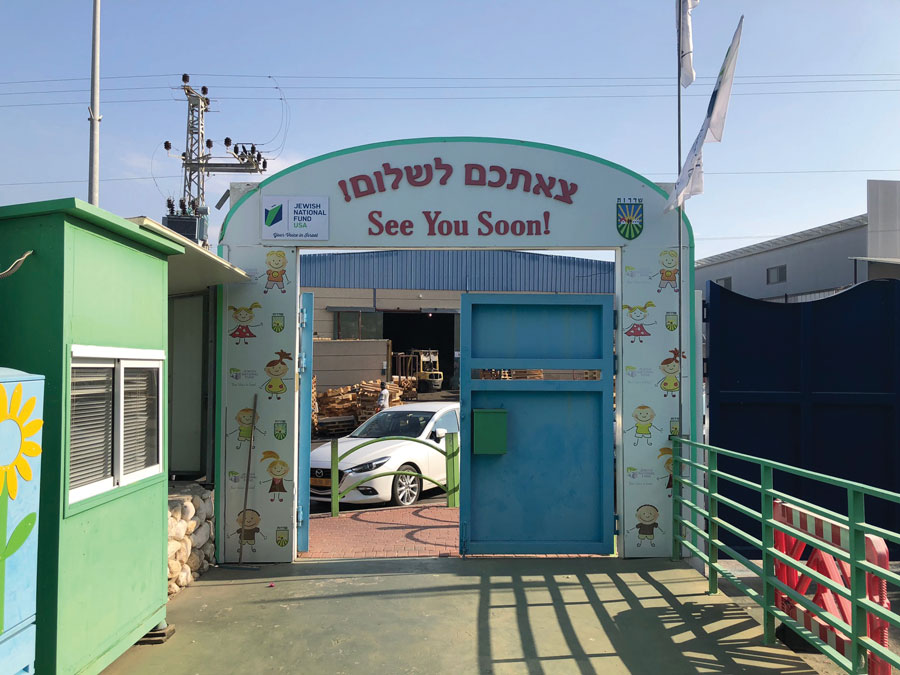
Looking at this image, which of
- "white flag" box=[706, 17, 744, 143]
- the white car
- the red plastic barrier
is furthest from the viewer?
the white car

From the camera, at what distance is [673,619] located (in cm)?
561

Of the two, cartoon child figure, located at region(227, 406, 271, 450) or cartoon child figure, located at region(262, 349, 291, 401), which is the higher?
cartoon child figure, located at region(262, 349, 291, 401)

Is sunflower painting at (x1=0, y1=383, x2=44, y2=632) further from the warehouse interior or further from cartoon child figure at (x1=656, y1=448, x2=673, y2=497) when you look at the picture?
the warehouse interior

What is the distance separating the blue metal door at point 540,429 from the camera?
7.18 meters

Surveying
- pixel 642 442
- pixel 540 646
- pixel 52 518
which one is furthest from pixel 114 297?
pixel 642 442

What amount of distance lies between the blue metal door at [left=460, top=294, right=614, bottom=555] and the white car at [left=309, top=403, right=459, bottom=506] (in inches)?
126

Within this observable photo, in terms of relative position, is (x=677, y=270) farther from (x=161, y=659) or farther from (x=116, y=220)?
(x=161, y=659)

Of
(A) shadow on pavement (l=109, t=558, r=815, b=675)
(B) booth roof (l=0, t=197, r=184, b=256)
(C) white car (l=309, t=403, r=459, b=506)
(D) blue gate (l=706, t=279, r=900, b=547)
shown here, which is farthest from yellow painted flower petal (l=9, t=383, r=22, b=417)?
(C) white car (l=309, t=403, r=459, b=506)

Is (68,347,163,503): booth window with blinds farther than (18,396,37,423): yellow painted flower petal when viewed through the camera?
Yes

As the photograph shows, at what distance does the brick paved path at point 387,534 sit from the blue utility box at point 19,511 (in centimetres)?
395

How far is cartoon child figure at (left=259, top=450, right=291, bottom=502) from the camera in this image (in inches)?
281

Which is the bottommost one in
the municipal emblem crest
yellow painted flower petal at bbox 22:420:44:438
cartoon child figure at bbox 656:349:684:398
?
yellow painted flower petal at bbox 22:420:44:438

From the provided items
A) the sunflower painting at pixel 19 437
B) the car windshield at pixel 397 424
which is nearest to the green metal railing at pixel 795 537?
the sunflower painting at pixel 19 437

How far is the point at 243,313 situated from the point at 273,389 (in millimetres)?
815
